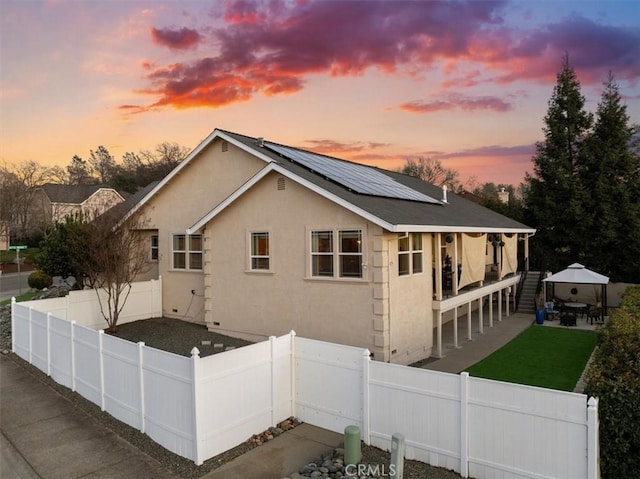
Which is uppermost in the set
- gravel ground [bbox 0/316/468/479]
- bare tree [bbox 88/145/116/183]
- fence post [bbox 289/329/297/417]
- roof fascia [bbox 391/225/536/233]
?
bare tree [bbox 88/145/116/183]

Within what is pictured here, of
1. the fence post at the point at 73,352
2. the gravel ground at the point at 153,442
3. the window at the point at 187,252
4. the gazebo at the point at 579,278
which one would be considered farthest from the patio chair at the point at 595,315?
the fence post at the point at 73,352

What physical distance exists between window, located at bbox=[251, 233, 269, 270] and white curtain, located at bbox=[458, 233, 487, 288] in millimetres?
7015

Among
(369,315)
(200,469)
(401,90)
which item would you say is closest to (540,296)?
(401,90)

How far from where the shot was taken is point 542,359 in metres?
13.2

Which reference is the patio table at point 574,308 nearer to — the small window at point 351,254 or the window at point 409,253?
the window at point 409,253

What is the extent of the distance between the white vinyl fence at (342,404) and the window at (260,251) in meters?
5.73

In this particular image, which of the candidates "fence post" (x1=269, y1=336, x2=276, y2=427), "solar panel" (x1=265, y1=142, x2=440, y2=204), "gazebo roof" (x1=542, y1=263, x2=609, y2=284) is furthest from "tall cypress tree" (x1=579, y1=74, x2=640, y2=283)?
"fence post" (x1=269, y1=336, x2=276, y2=427)

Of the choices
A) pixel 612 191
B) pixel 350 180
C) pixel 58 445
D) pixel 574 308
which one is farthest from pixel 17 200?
pixel 612 191

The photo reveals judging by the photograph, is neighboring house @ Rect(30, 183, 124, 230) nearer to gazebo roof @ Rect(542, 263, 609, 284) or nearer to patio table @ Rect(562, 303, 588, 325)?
gazebo roof @ Rect(542, 263, 609, 284)

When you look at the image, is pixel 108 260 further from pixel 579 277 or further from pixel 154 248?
pixel 579 277

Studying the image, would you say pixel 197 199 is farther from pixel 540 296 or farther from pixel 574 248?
pixel 574 248

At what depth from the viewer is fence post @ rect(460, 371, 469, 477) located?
6160mm

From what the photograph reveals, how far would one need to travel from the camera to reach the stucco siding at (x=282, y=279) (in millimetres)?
11875

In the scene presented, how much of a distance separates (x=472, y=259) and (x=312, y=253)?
7065 mm
